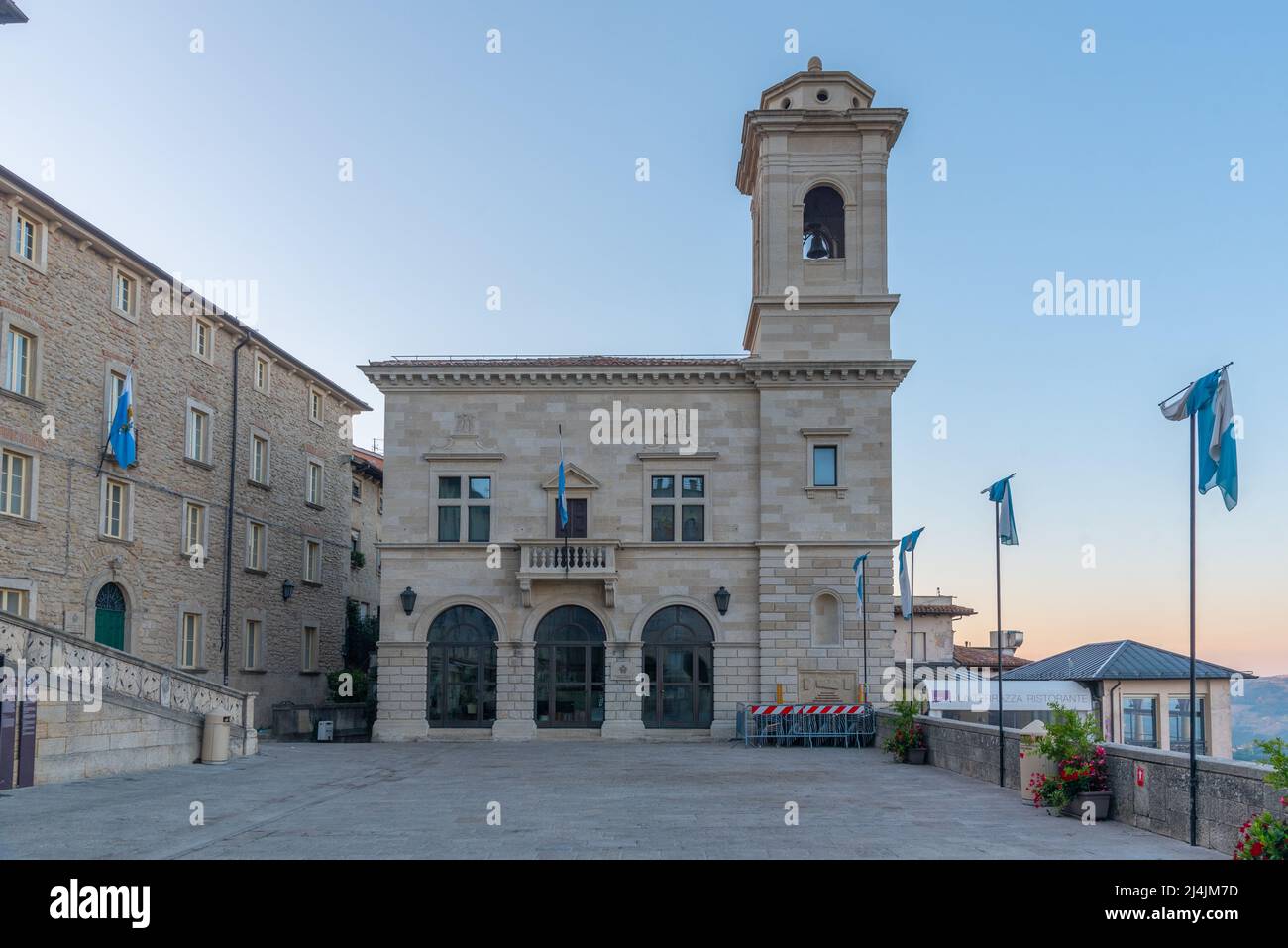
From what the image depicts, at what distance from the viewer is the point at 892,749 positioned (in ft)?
84.8

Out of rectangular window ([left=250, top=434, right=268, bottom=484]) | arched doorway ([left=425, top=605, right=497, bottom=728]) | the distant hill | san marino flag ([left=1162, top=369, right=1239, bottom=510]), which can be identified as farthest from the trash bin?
the distant hill

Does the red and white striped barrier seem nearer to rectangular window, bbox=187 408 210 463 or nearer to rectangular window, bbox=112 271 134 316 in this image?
rectangular window, bbox=187 408 210 463

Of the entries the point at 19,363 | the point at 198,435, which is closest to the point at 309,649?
the point at 198,435

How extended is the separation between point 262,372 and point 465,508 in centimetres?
891

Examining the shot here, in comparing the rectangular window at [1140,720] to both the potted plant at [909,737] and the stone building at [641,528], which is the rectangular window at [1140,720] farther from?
the potted plant at [909,737]

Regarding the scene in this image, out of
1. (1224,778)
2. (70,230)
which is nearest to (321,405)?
(70,230)

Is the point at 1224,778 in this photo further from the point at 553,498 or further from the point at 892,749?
the point at 553,498

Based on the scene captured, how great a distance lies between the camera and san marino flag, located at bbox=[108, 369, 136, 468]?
27438mm

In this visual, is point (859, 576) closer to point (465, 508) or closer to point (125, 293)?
point (465, 508)

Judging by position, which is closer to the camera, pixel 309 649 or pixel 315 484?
pixel 309 649

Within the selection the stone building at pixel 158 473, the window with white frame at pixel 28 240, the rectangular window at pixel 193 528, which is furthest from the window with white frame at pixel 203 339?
the window with white frame at pixel 28 240

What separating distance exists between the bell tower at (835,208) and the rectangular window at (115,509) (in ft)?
54.9

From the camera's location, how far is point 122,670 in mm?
21484

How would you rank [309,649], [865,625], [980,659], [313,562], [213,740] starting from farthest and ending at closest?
[980,659]
[313,562]
[309,649]
[865,625]
[213,740]
